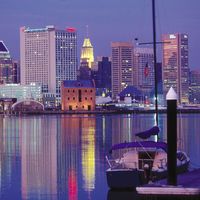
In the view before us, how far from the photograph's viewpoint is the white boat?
26.5 metres

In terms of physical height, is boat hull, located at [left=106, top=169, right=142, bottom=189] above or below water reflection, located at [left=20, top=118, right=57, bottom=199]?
above

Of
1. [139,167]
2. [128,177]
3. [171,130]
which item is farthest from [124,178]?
[171,130]

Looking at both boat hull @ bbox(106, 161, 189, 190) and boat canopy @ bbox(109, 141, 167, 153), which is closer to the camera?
boat hull @ bbox(106, 161, 189, 190)

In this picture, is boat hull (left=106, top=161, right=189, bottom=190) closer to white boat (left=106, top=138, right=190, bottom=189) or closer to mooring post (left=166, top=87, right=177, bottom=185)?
white boat (left=106, top=138, right=190, bottom=189)

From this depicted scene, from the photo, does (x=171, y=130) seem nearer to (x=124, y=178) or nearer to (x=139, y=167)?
(x=124, y=178)

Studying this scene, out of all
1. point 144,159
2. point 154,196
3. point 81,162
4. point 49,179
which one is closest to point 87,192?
point 144,159

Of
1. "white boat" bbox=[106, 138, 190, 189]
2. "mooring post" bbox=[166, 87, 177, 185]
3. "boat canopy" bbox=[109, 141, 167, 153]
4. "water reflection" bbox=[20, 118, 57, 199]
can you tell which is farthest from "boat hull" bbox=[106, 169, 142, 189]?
"mooring post" bbox=[166, 87, 177, 185]

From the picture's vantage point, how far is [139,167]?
28.6 metres

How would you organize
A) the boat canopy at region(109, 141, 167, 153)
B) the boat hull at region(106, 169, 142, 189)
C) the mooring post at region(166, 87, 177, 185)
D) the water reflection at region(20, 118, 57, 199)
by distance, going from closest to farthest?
the mooring post at region(166, 87, 177, 185) < the boat hull at region(106, 169, 142, 189) < the boat canopy at region(109, 141, 167, 153) < the water reflection at region(20, 118, 57, 199)

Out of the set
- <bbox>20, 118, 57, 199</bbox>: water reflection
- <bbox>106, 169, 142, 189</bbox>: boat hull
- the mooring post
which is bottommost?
<bbox>20, 118, 57, 199</bbox>: water reflection

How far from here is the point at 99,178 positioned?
34344mm

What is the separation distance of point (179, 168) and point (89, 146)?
33.4 meters

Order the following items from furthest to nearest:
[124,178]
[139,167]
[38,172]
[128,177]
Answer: [38,172] < [139,167] < [124,178] < [128,177]

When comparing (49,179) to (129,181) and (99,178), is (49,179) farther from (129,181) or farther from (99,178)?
(129,181)
